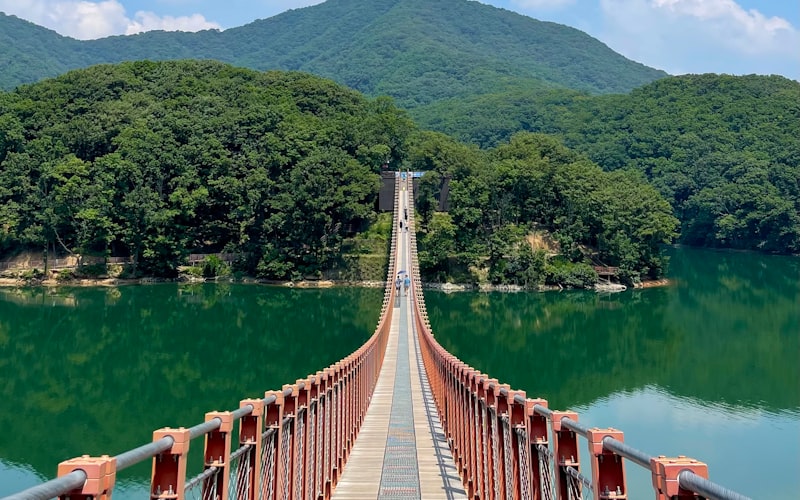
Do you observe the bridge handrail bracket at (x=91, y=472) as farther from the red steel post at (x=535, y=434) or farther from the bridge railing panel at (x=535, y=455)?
the red steel post at (x=535, y=434)

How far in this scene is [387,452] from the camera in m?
7.98

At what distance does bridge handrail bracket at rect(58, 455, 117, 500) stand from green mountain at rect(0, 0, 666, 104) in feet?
342

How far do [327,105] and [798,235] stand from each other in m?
33.8

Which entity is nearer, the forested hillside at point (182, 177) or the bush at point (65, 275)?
the bush at point (65, 275)

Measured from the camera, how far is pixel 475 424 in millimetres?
6020

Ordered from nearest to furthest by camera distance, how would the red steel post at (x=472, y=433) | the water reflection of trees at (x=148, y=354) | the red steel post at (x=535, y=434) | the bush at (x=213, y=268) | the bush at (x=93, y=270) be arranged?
the red steel post at (x=535, y=434), the red steel post at (x=472, y=433), the water reflection of trees at (x=148, y=354), the bush at (x=93, y=270), the bush at (x=213, y=268)

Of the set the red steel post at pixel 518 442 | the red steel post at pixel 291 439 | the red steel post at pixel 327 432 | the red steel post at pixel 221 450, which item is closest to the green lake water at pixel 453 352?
the red steel post at pixel 327 432

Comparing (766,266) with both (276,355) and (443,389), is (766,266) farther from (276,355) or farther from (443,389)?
(443,389)

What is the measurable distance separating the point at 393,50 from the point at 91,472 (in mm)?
135319

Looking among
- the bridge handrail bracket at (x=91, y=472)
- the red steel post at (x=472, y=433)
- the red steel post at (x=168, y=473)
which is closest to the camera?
the bridge handrail bracket at (x=91, y=472)

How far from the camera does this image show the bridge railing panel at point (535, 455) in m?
2.07

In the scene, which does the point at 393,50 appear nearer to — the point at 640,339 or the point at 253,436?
the point at 640,339

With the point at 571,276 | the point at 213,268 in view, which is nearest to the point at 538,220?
the point at 571,276

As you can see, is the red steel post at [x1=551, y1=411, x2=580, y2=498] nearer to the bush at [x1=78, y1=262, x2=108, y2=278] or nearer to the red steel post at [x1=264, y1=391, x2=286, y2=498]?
the red steel post at [x1=264, y1=391, x2=286, y2=498]
